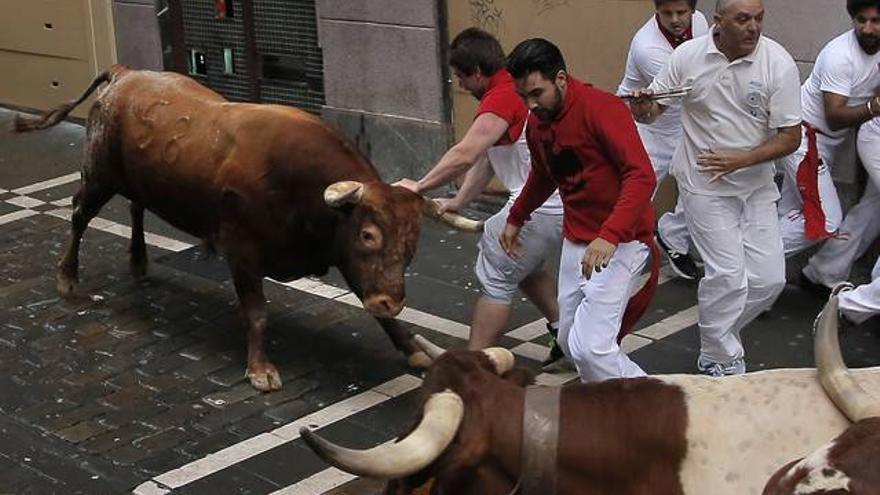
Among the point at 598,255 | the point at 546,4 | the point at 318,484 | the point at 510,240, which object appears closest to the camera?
the point at 598,255

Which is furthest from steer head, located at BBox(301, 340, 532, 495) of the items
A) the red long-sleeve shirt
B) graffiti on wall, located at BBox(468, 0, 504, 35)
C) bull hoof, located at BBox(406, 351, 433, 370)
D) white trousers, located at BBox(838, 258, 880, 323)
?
graffiti on wall, located at BBox(468, 0, 504, 35)

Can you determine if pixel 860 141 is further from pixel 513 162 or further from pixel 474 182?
pixel 474 182

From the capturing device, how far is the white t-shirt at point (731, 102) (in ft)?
23.3

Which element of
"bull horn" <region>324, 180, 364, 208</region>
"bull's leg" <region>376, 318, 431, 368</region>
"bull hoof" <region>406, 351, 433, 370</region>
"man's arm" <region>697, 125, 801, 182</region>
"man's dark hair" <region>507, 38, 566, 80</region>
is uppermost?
"man's dark hair" <region>507, 38, 566, 80</region>

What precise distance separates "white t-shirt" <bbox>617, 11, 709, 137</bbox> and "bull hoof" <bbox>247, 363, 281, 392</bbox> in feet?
8.66

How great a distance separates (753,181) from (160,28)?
7.49 m

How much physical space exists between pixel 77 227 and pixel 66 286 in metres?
0.40

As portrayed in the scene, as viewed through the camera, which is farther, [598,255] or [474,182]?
[474,182]

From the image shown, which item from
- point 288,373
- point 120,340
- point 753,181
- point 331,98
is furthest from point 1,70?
point 753,181

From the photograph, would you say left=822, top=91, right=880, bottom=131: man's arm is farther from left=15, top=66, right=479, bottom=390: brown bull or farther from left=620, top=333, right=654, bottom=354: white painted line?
left=15, top=66, right=479, bottom=390: brown bull

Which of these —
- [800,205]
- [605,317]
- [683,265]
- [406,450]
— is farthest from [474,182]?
[406,450]

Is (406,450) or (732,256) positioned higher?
(406,450)

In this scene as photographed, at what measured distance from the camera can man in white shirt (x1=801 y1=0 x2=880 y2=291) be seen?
838cm

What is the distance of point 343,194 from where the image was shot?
7.45 m
